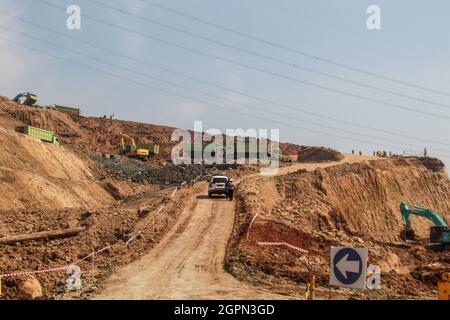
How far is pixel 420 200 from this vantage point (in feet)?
221

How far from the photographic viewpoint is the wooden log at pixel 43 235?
Answer: 25516 mm

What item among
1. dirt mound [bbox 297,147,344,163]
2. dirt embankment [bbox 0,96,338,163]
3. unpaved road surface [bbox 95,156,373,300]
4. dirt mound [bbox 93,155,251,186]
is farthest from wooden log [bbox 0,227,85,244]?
dirt mound [bbox 297,147,344,163]

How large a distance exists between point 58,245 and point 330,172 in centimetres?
3930

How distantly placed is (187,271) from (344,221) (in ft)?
110

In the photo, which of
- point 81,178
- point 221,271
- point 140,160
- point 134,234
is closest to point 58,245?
point 134,234

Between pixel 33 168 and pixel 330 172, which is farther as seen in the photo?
pixel 330 172

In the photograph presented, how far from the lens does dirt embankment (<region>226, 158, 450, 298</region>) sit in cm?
2177

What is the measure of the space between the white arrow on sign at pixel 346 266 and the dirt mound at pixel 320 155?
205 feet

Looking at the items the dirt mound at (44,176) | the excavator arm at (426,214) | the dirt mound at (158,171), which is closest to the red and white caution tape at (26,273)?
the dirt mound at (44,176)

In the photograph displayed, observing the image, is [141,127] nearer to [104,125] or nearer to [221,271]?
[104,125]

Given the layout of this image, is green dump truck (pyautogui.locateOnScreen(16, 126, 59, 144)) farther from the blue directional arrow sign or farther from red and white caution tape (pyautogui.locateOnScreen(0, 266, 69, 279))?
the blue directional arrow sign

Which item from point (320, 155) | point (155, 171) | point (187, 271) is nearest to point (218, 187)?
point (187, 271)

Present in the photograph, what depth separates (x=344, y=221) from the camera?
166 ft

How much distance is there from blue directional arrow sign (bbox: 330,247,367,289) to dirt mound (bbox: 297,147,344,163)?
205 ft
